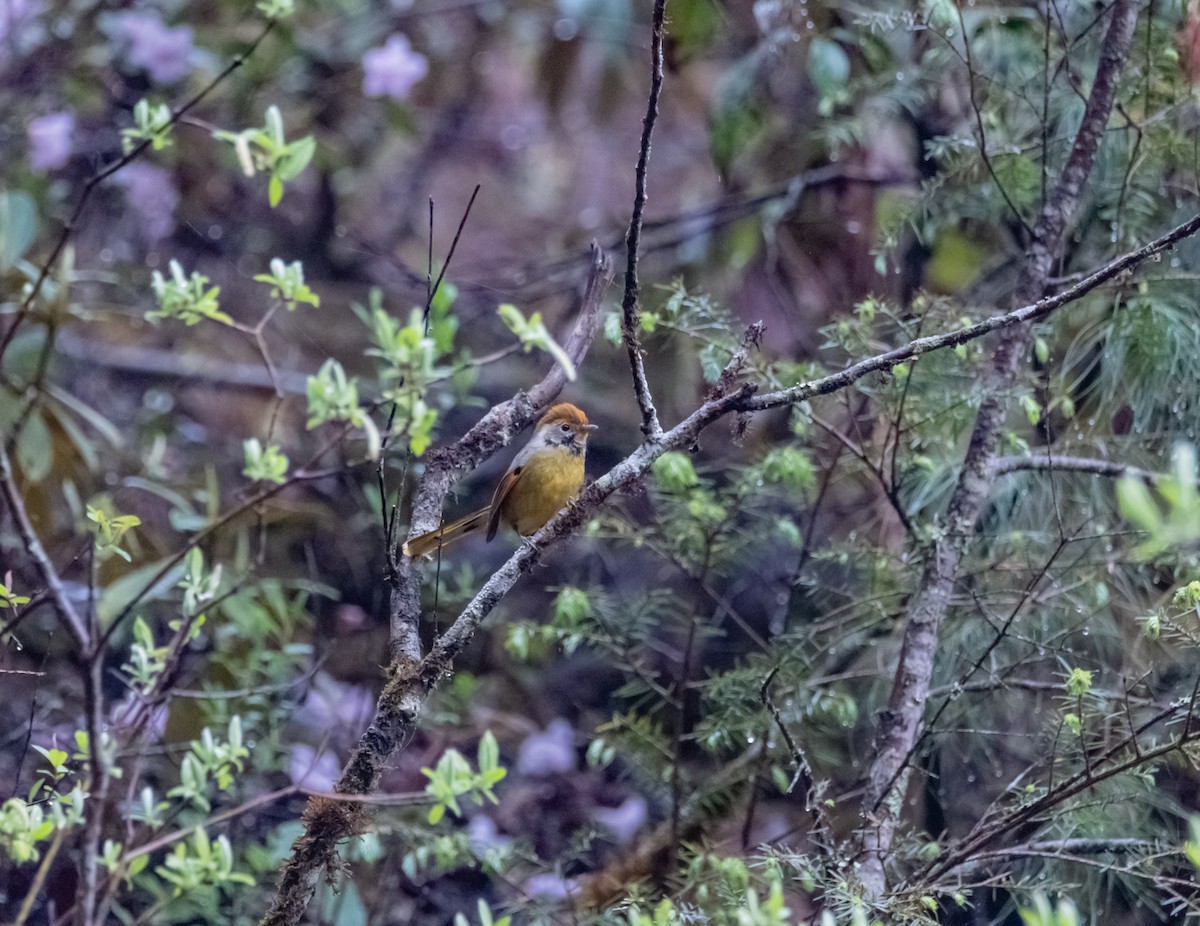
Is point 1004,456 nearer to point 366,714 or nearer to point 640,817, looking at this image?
point 640,817

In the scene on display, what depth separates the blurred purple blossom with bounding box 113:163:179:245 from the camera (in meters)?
5.34

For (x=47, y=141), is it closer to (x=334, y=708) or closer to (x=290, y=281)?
(x=334, y=708)

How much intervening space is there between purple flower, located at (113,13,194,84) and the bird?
96.9 inches

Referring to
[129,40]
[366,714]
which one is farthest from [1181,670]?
[129,40]

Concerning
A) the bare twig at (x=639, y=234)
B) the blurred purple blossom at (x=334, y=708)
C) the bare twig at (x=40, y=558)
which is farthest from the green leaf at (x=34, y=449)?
the bare twig at (x=639, y=234)

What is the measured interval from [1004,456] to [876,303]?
0.58 m

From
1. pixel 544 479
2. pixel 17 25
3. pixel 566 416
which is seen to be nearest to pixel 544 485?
pixel 544 479

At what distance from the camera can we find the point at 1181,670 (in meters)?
2.70

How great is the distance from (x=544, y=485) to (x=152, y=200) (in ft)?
9.37

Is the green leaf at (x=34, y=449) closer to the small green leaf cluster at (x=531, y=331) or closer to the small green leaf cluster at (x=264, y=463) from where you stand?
the small green leaf cluster at (x=264, y=463)

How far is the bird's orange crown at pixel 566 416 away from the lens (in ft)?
12.6

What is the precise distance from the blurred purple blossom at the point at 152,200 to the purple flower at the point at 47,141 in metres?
0.51

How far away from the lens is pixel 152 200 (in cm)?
536

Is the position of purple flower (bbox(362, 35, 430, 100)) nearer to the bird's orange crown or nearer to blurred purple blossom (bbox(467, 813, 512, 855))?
the bird's orange crown
